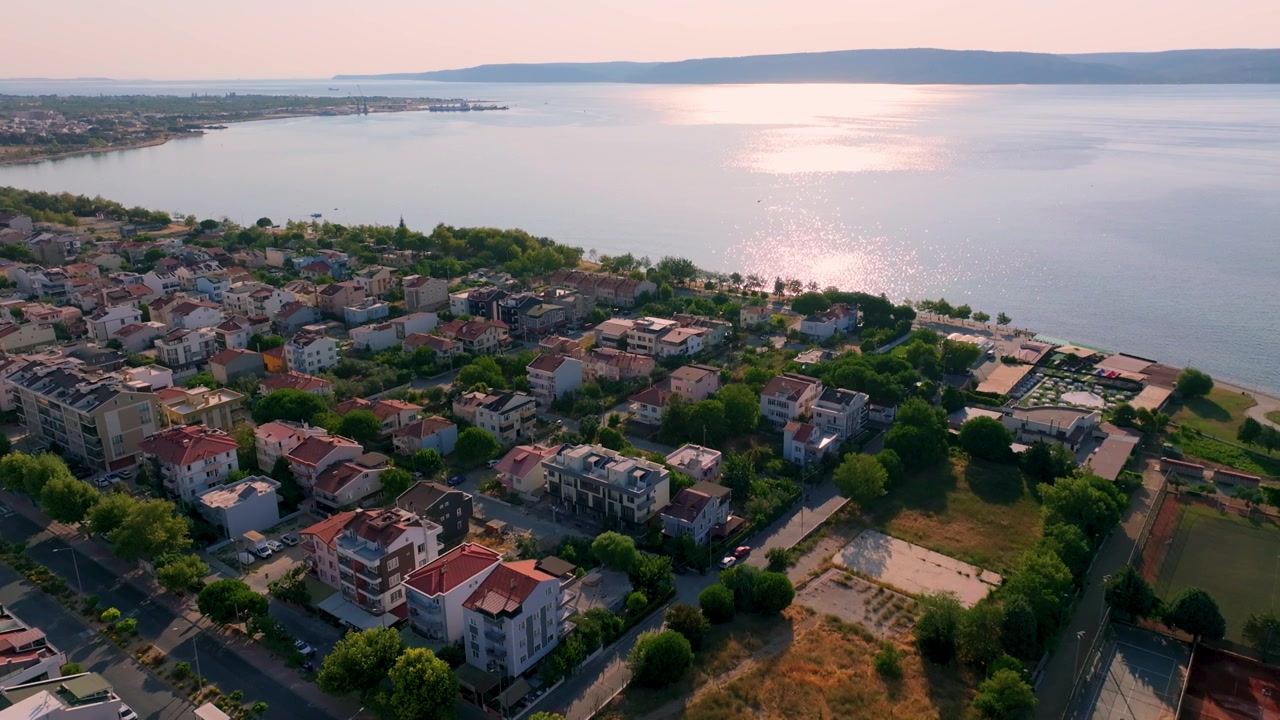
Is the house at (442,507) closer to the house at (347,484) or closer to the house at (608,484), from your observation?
the house at (347,484)

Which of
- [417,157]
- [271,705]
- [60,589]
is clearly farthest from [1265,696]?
[417,157]

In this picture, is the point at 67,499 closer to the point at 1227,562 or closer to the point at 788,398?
the point at 788,398

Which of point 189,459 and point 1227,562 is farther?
point 189,459

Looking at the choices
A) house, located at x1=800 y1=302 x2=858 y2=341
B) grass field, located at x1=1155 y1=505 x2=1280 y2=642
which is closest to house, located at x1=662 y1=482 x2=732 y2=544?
grass field, located at x1=1155 y1=505 x2=1280 y2=642

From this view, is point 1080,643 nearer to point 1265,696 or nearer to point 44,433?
point 1265,696

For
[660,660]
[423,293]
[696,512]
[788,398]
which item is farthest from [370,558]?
[423,293]

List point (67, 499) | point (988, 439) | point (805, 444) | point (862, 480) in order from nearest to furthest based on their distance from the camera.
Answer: point (67, 499)
point (862, 480)
point (805, 444)
point (988, 439)

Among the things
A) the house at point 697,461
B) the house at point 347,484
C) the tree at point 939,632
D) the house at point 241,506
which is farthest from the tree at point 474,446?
the tree at point 939,632
